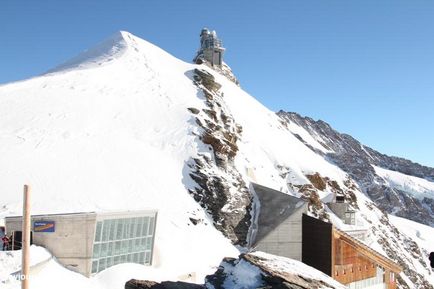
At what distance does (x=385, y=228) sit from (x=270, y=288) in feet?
201

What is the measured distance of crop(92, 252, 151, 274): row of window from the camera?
25.0m

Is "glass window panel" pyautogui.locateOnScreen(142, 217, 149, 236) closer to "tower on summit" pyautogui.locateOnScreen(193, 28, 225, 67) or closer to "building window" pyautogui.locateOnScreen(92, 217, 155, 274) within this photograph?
"building window" pyautogui.locateOnScreen(92, 217, 155, 274)

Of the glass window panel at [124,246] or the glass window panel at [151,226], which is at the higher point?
the glass window panel at [151,226]

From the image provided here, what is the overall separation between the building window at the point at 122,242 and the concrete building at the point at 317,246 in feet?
52.5

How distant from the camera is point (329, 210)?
5466cm

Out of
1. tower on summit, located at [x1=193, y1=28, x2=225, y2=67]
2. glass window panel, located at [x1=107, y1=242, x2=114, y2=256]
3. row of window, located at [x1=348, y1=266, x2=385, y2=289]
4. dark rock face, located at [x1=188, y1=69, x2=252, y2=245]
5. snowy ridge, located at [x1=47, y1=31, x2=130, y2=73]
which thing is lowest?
row of window, located at [x1=348, y1=266, x2=385, y2=289]

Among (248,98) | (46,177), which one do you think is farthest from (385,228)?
(46,177)

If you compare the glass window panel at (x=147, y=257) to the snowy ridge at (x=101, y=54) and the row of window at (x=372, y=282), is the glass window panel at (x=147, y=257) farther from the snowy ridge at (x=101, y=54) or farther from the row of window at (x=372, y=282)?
the snowy ridge at (x=101, y=54)

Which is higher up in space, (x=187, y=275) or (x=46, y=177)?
(x=46, y=177)

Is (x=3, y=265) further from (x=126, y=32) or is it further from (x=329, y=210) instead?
(x=126, y=32)

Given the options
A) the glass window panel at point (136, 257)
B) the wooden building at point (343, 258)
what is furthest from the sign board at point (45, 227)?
the wooden building at point (343, 258)

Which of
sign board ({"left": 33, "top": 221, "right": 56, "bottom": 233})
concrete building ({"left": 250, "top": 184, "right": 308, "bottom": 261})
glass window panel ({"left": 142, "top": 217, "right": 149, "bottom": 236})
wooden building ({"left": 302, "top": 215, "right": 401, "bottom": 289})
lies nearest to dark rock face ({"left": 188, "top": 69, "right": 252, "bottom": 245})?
concrete building ({"left": 250, "top": 184, "right": 308, "bottom": 261})

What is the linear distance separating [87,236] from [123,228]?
2.59m

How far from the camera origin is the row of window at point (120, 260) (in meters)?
25.0
